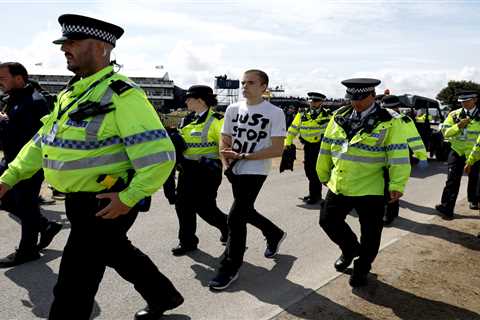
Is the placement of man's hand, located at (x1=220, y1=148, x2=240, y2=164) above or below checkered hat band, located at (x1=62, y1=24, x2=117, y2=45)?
below

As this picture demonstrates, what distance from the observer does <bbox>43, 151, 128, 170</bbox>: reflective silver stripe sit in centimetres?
260

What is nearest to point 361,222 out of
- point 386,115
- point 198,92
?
point 386,115

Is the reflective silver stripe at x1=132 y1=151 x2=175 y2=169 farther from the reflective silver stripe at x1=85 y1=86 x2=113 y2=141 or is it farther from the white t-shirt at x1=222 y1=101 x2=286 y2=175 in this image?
the white t-shirt at x1=222 y1=101 x2=286 y2=175

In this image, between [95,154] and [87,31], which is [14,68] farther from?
[95,154]

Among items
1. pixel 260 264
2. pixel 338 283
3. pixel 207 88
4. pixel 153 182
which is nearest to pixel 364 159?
pixel 338 283

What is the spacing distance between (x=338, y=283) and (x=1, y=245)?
376 cm

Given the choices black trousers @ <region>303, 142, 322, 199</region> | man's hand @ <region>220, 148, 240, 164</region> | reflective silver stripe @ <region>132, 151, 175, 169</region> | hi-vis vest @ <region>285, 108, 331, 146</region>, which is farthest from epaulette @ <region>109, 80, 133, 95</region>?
hi-vis vest @ <region>285, 108, 331, 146</region>

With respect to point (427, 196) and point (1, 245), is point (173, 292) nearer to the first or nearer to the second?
point (1, 245)

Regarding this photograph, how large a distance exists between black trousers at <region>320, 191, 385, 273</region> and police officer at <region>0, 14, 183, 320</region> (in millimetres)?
2238

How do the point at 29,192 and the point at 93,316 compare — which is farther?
the point at 29,192

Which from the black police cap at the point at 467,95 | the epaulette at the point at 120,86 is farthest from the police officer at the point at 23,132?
the black police cap at the point at 467,95

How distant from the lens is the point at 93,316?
12.0 ft

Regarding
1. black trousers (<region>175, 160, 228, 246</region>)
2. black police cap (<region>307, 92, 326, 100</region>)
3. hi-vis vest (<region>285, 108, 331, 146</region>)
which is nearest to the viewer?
black trousers (<region>175, 160, 228, 246</region>)

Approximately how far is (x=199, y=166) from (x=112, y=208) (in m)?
2.47
